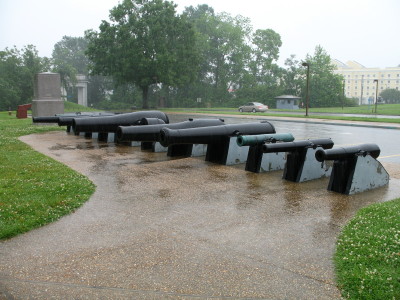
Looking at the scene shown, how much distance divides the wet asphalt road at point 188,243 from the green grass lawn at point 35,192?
184 mm

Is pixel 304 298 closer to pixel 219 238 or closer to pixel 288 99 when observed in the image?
pixel 219 238

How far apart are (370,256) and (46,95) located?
68.1ft

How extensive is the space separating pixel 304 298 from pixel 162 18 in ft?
152

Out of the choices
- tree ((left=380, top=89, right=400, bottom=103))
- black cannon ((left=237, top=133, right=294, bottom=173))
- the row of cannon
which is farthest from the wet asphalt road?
tree ((left=380, top=89, right=400, bottom=103))

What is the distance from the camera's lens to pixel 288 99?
58250 mm

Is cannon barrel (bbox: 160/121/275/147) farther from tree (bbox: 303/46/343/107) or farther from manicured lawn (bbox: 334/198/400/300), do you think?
tree (bbox: 303/46/343/107)

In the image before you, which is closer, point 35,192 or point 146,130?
point 35,192

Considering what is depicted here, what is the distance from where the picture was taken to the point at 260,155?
8.13 m

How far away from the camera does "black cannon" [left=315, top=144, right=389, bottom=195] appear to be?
6.44 m

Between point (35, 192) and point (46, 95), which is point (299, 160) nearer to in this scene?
point (35, 192)

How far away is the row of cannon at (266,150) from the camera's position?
6574 millimetres

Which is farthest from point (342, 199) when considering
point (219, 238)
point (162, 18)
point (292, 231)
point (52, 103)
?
point (162, 18)

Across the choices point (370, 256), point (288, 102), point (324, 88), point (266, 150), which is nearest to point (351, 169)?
point (266, 150)

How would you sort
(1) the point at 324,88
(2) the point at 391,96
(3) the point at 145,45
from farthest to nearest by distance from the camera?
1. (2) the point at 391,96
2. (1) the point at 324,88
3. (3) the point at 145,45
